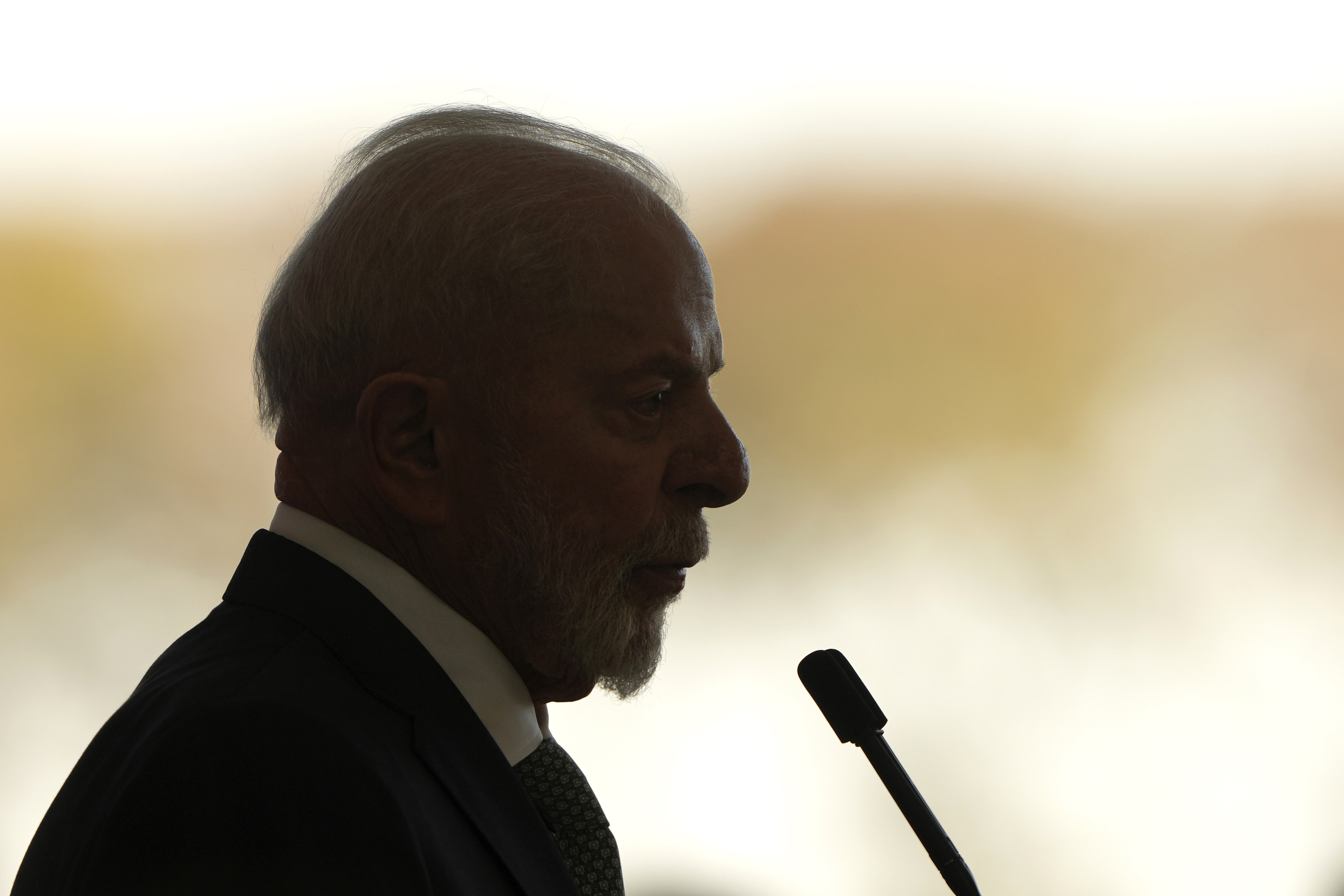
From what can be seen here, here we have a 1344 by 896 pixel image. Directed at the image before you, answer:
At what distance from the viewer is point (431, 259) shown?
3.69ft

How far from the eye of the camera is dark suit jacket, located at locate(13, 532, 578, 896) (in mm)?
766

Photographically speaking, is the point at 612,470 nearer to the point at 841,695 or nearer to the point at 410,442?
the point at 410,442

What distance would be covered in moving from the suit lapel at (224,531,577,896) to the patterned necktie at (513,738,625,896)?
0.28 ft

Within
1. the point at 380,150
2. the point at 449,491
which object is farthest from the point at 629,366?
the point at 380,150

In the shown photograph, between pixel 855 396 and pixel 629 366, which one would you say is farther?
pixel 855 396

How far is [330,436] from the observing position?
3.74 ft

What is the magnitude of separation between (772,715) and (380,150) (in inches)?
84.0

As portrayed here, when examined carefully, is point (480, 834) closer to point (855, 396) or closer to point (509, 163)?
point (509, 163)

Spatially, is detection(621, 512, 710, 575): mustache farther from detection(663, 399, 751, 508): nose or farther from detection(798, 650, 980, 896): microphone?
detection(798, 650, 980, 896): microphone

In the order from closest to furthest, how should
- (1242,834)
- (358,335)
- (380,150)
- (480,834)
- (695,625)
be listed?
(480,834)
(358,335)
(380,150)
(1242,834)
(695,625)

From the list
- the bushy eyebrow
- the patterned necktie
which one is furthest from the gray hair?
the patterned necktie

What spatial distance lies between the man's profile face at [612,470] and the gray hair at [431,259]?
2.0 inches

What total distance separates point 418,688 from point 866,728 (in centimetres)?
43

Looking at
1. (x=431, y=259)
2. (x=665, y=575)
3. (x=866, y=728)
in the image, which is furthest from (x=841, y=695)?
(x=431, y=259)
